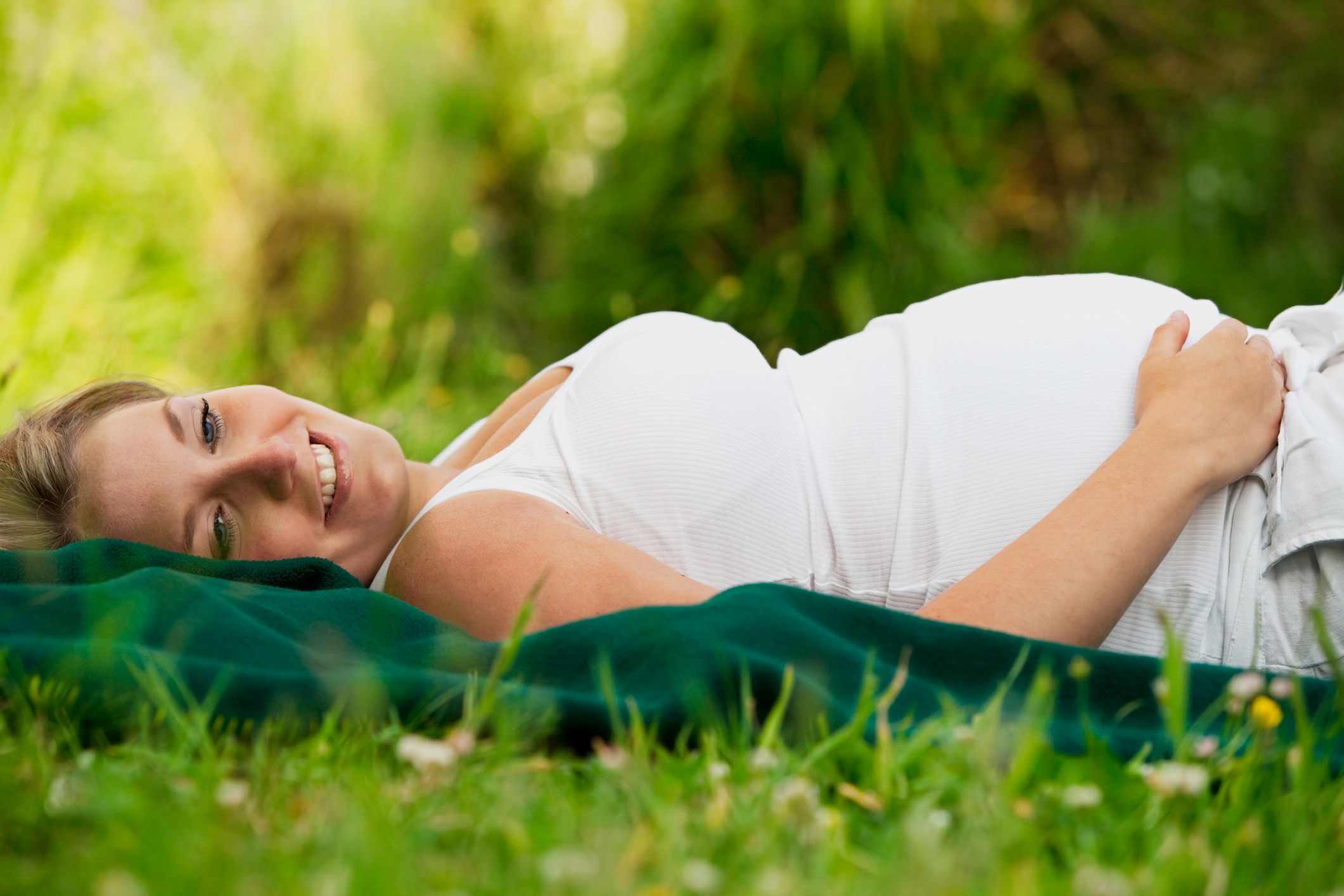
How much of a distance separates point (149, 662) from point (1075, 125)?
514 centimetres

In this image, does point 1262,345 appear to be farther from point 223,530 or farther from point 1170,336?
point 223,530

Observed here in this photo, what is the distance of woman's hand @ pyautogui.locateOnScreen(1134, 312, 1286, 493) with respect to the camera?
1.56 meters

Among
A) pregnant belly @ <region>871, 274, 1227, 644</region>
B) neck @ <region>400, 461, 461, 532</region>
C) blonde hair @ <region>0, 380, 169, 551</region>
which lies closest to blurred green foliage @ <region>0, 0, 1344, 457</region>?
neck @ <region>400, 461, 461, 532</region>

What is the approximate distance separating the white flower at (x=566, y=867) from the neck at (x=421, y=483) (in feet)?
4.07

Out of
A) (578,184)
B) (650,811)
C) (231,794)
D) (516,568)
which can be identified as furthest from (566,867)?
(578,184)

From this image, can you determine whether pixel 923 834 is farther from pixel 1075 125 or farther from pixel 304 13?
pixel 1075 125

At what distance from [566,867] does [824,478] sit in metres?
1.09

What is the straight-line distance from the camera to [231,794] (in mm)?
963

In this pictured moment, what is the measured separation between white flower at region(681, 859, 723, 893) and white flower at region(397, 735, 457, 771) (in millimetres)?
250

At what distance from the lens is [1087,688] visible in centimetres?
138

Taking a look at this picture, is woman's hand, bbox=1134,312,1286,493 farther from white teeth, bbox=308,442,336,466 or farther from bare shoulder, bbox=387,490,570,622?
white teeth, bbox=308,442,336,466

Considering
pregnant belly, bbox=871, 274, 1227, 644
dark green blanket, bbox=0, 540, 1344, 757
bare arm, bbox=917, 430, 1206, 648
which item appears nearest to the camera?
dark green blanket, bbox=0, 540, 1344, 757

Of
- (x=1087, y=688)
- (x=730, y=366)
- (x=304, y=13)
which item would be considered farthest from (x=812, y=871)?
(x=304, y=13)

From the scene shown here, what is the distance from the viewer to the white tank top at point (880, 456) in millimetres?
1678
